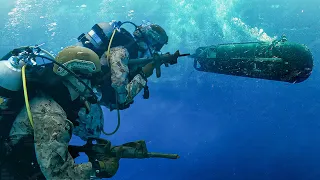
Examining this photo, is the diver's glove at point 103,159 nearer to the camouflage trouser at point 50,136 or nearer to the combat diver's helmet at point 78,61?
the camouflage trouser at point 50,136

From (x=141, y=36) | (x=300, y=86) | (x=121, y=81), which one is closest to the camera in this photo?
(x=121, y=81)

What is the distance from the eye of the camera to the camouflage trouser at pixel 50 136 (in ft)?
8.08

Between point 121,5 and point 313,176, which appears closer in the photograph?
point 313,176

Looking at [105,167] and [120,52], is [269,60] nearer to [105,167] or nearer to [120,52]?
[120,52]

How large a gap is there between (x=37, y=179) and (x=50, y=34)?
33.1 meters

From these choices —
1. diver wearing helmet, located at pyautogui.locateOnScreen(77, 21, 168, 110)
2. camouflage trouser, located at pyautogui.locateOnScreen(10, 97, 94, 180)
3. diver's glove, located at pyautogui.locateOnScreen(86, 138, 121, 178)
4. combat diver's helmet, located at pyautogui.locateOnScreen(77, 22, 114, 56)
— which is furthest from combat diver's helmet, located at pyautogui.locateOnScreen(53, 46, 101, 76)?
combat diver's helmet, located at pyautogui.locateOnScreen(77, 22, 114, 56)

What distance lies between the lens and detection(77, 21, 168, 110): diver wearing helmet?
187 inches

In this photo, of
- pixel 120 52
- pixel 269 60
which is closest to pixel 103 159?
pixel 120 52

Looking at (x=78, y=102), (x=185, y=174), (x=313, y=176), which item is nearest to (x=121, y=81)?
(x=78, y=102)

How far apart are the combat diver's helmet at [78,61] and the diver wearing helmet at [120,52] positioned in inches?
60.3

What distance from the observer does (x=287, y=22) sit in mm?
32031

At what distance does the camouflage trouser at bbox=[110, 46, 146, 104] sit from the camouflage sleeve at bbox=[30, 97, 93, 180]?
201 centimetres

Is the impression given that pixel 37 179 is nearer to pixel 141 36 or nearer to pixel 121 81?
pixel 121 81

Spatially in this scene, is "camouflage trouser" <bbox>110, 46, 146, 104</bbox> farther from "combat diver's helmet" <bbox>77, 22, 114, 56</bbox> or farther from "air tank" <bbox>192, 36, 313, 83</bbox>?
"air tank" <bbox>192, 36, 313, 83</bbox>
